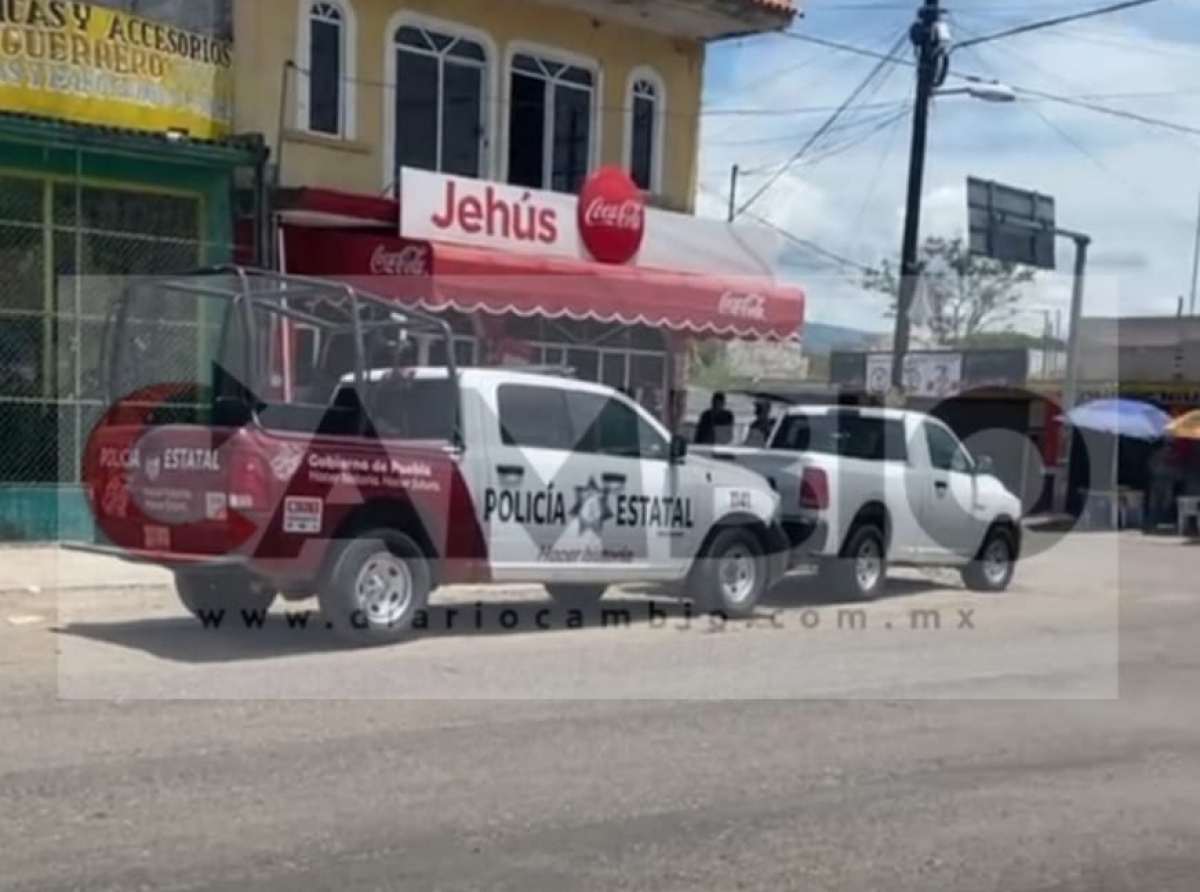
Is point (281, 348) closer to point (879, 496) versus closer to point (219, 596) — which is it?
point (219, 596)

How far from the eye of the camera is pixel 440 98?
22.3m

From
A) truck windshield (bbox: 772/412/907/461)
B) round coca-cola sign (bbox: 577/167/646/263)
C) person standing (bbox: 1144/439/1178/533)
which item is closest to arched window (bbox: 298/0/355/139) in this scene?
round coca-cola sign (bbox: 577/167/646/263)

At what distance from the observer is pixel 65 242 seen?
1823 cm

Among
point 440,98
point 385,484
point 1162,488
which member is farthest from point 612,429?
point 1162,488

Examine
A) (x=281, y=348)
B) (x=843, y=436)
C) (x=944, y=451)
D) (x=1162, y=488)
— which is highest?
(x=281, y=348)

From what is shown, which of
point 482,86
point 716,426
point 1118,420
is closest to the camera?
point 482,86

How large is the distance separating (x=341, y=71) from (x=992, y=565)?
31.5 feet

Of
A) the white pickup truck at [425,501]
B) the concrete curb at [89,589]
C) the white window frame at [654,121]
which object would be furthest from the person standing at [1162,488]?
the concrete curb at [89,589]

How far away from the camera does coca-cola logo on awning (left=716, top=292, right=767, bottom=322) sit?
22.5 metres

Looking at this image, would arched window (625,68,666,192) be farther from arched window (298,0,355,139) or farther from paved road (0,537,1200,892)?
paved road (0,537,1200,892)

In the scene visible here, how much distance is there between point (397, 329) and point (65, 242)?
6083mm

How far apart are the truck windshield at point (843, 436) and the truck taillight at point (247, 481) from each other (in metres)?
7.12

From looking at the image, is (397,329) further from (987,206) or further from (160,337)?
(987,206)

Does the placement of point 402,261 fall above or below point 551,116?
below
